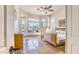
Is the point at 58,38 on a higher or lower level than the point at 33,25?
lower

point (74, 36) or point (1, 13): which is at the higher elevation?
point (1, 13)

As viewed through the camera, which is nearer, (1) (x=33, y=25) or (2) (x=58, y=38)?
(1) (x=33, y=25)

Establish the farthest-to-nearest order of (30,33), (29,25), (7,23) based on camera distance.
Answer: (30,33), (29,25), (7,23)

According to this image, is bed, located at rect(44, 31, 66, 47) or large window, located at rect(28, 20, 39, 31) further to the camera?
bed, located at rect(44, 31, 66, 47)

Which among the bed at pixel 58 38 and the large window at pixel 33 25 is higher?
the large window at pixel 33 25

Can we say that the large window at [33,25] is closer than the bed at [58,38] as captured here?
Yes

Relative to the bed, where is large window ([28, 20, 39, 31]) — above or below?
above
